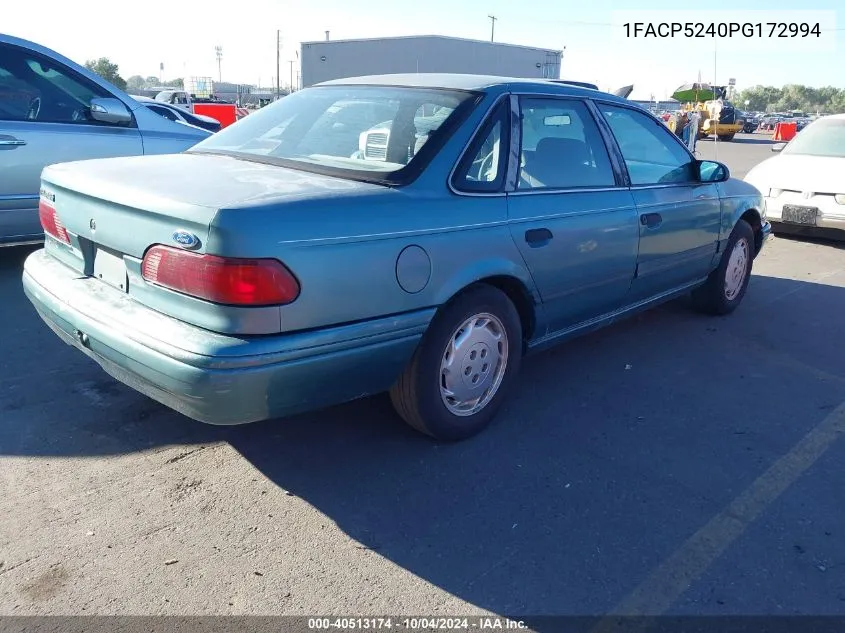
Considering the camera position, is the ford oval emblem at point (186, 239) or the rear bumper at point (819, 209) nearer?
the ford oval emblem at point (186, 239)

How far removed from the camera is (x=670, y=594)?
2430mm

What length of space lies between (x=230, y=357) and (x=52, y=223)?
1481 mm

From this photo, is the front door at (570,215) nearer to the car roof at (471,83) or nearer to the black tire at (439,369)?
the car roof at (471,83)

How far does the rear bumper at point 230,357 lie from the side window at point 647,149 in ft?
6.35

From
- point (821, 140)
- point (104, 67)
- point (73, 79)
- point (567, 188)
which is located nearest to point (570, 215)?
point (567, 188)

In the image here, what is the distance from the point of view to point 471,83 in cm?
354

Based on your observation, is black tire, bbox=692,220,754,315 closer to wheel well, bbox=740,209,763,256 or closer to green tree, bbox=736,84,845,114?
wheel well, bbox=740,209,763,256

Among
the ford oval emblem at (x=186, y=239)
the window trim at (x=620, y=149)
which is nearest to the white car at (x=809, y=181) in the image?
the window trim at (x=620, y=149)

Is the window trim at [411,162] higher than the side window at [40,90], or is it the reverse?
the side window at [40,90]

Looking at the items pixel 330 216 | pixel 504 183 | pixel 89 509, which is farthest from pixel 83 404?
pixel 504 183

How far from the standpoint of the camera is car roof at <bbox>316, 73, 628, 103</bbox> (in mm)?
→ 3492

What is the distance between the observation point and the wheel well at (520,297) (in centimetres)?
332

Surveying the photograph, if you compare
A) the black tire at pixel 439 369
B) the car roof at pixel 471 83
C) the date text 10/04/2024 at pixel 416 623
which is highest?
the car roof at pixel 471 83

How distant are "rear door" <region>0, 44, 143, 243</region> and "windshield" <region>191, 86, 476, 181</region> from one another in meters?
2.36
